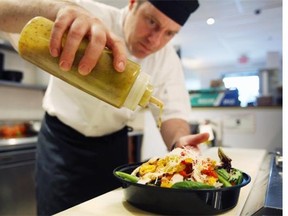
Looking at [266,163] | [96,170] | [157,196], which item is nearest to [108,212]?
[157,196]

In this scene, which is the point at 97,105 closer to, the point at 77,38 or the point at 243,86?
the point at 77,38

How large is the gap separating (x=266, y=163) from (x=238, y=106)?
119 centimetres

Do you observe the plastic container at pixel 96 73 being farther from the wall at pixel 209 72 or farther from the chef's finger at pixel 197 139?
the wall at pixel 209 72

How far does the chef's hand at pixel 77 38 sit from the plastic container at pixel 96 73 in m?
0.02

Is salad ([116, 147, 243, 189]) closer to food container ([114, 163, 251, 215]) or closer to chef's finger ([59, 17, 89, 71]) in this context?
food container ([114, 163, 251, 215])

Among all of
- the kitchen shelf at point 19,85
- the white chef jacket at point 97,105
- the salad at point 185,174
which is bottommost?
the salad at point 185,174

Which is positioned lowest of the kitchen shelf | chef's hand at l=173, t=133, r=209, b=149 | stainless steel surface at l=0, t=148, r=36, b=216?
stainless steel surface at l=0, t=148, r=36, b=216

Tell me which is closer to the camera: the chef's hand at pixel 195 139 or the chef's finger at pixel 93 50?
the chef's finger at pixel 93 50

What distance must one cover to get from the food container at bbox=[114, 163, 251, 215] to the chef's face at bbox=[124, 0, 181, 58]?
1.52 ft

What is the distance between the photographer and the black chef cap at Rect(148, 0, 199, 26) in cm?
71

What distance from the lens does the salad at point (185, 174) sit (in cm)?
41

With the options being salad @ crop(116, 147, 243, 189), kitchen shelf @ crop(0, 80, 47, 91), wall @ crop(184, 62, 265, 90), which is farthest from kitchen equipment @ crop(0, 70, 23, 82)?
wall @ crop(184, 62, 265, 90)

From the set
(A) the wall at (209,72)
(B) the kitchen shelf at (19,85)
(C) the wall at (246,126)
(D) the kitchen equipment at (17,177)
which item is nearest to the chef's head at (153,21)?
(C) the wall at (246,126)

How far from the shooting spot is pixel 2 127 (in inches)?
82.5
